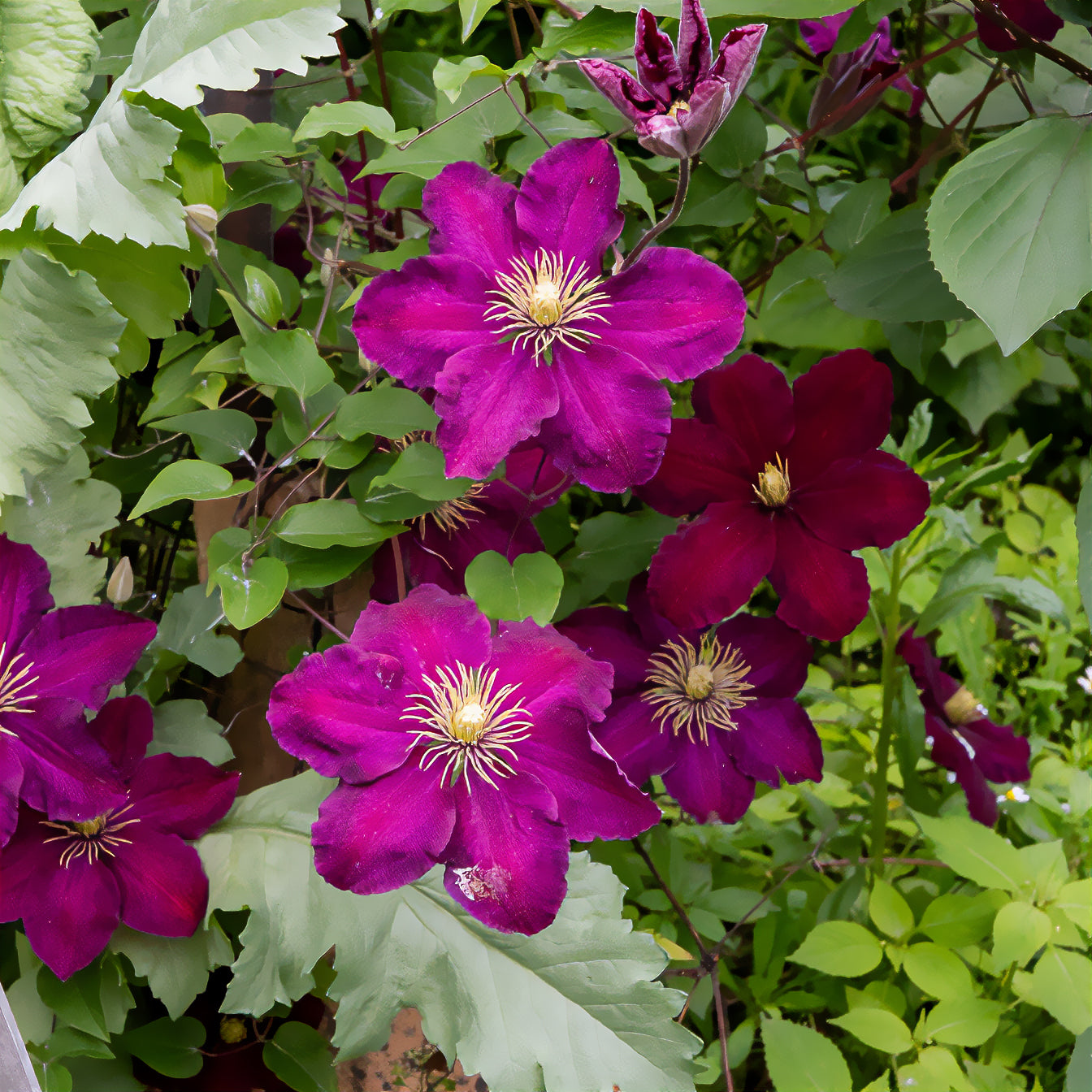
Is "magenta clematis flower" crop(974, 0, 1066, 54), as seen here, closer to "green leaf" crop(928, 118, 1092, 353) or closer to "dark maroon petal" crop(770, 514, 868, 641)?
"green leaf" crop(928, 118, 1092, 353)

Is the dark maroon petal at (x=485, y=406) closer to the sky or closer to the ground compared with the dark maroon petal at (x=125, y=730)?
closer to the sky

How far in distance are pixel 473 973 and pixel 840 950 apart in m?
0.28

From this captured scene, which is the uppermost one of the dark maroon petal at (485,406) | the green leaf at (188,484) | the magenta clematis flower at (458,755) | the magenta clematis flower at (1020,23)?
the magenta clematis flower at (1020,23)

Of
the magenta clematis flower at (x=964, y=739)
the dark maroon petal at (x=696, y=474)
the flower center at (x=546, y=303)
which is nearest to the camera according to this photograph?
the flower center at (x=546, y=303)

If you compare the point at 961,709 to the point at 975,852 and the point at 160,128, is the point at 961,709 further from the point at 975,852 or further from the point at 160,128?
the point at 160,128

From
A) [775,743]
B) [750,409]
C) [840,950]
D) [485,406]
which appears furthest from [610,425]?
[840,950]

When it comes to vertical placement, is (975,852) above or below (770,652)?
below

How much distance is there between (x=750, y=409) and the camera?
596 mm

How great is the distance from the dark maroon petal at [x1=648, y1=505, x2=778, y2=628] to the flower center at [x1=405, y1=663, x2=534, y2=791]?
11 cm

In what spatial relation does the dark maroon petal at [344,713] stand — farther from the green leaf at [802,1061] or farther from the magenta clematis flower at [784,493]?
the green leaf at [802,1061]

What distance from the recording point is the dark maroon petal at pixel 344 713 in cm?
47

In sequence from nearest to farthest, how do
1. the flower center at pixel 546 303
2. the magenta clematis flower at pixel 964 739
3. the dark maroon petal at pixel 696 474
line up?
1. the flower center at pixel 546 303
2. the dark maroon petal at pixel 696 474
3. the magenta clematis flower at pixel 964 739

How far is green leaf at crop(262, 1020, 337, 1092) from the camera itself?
2.07 ft

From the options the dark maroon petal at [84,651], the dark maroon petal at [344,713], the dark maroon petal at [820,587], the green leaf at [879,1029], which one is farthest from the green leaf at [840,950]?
the dark maroon petal at [84,651]
